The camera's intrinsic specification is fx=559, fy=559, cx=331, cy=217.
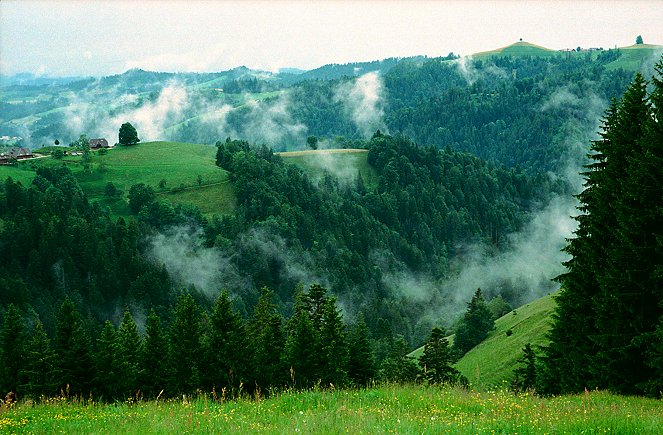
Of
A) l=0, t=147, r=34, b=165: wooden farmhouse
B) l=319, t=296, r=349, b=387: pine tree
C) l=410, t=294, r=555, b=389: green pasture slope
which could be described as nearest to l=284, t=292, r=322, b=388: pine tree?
l=319, t=296, r=349, b=387: pine tree

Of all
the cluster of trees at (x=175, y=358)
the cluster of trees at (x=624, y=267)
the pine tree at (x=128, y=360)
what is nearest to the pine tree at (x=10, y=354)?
the cluster of trees at (x=175, y=358)

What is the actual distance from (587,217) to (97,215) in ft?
498

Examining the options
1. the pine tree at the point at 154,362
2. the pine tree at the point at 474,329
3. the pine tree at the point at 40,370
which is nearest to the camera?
the pine tree at the point at 40,370

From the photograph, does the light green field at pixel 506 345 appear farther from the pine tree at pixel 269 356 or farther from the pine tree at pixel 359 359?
the pine tree at pixel 269 356

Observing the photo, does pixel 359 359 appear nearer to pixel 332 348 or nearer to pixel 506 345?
pixel 332 348

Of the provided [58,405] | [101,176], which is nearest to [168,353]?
[58,405]

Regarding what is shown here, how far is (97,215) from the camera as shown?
161000 mm

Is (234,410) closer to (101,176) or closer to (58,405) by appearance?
(58,405)

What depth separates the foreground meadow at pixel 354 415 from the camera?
1269 cm

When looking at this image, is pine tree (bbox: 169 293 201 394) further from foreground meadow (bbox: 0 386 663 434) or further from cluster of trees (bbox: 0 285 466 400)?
foreground meadow (bbox: 0 386 663 434)

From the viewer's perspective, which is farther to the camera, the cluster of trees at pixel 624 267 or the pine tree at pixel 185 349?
the pine tree at pixel 185 349

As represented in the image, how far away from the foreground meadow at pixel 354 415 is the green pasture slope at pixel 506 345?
2404 inches

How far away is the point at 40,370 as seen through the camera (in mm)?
50375

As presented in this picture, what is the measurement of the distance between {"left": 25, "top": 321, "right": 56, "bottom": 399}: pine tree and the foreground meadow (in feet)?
115
